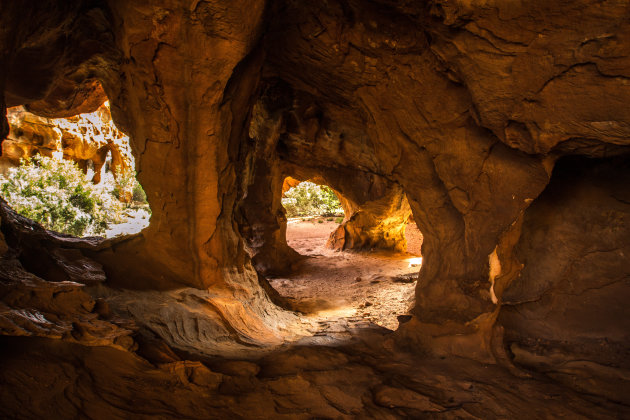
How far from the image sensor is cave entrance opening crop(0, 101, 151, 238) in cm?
803

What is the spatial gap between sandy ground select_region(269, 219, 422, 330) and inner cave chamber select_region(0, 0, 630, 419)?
47.9 inches

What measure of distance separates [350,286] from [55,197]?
7.73m

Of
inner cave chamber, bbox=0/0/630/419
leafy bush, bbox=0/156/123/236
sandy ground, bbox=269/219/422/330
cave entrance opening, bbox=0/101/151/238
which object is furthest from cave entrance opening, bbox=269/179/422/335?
leafy bush, bbox=0/156/123/236

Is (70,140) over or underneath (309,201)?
over

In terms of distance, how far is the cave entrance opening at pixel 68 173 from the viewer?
8.03 m

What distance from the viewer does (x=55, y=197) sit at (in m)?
8.26

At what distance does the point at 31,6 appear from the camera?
8.20 ft

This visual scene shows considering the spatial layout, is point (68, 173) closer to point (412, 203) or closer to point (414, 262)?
point (412, 203)

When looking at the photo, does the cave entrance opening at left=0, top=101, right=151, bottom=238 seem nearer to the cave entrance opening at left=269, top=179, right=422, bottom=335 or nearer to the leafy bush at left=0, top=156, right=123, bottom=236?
the leafy bush at left=0, top=156, right=123, bottom=236

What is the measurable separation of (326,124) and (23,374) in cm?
712

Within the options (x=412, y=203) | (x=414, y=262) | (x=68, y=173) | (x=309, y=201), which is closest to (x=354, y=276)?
(x=414, y=262)

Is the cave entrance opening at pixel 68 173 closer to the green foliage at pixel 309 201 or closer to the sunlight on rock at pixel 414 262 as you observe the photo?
the sunlight on rock at pixel 414 262

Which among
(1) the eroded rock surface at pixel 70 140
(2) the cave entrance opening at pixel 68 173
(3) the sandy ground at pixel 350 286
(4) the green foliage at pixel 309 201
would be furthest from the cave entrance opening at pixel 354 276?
(1) the eroded rock surface at pixel 70 140

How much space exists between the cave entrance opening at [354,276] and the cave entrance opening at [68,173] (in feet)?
13.3
